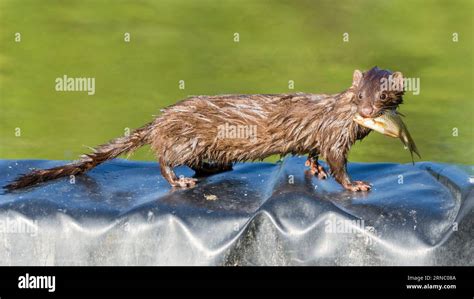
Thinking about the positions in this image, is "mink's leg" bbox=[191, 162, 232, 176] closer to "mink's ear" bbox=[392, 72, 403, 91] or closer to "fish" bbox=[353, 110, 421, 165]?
"fish" bbox=[353, 110, 421, 165]

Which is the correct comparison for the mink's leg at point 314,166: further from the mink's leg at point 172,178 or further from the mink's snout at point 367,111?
the mink's leg at point 172,178

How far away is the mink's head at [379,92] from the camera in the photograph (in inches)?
227

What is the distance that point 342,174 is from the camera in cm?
595

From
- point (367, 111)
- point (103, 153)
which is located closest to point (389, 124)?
point (367, 111)

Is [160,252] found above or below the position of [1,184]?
below

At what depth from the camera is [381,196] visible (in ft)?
18.7

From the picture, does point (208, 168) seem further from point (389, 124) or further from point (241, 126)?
point (389, 124)

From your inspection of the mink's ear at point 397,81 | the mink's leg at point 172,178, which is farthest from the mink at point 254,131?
the mink's ear at point 397,81

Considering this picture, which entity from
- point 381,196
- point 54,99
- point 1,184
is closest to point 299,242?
point 381,196

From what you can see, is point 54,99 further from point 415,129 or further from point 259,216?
point 259,216

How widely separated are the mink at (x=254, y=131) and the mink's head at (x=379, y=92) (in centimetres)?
4

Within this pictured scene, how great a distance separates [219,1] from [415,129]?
4522 millimetres
